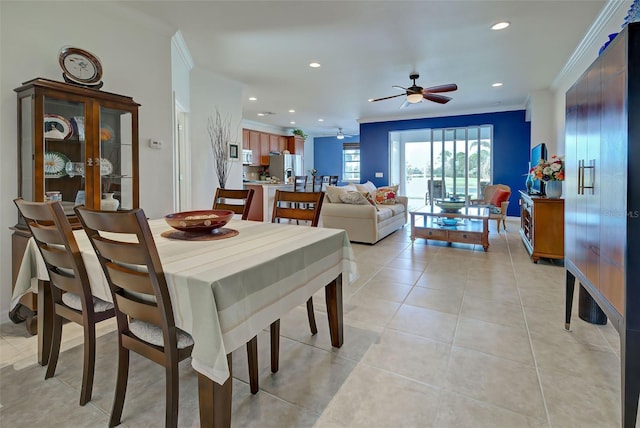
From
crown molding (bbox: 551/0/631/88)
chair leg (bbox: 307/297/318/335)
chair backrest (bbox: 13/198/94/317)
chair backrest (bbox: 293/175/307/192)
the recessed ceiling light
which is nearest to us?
chair backrest (bbox: 13/198/94/317)

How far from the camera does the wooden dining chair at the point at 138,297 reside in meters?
1.07

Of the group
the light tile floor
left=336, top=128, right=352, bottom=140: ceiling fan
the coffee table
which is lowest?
the light tile floor

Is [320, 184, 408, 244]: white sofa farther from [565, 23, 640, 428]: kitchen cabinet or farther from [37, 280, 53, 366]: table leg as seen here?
[37, 280, 53, 366]: table leg

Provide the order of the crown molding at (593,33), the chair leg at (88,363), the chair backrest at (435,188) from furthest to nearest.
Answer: the chair backrest at (435,188), the crown molding at (593,33), the chair leg at (88,363)

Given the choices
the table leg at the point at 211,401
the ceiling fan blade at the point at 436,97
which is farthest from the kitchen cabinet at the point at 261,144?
the table leg at the point at 211,401

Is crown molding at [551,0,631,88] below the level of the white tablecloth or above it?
above

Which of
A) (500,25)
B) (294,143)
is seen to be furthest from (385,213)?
(294,143)

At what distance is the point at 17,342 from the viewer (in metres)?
2.12

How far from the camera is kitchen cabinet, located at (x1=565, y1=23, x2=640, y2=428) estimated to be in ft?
4.19

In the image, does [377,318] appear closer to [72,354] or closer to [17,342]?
[72,354]

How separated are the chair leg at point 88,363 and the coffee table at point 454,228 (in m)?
4.29

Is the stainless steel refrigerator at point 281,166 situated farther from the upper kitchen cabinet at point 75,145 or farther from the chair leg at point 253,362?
the chair leg at point 253,362

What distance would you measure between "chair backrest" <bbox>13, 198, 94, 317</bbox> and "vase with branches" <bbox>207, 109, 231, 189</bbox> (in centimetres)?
337

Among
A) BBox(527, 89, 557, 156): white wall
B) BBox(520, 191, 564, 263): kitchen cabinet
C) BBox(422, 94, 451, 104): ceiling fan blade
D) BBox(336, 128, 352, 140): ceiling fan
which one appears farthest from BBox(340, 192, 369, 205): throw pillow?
BBox(336, 128, 352, 140): ceiling fan
